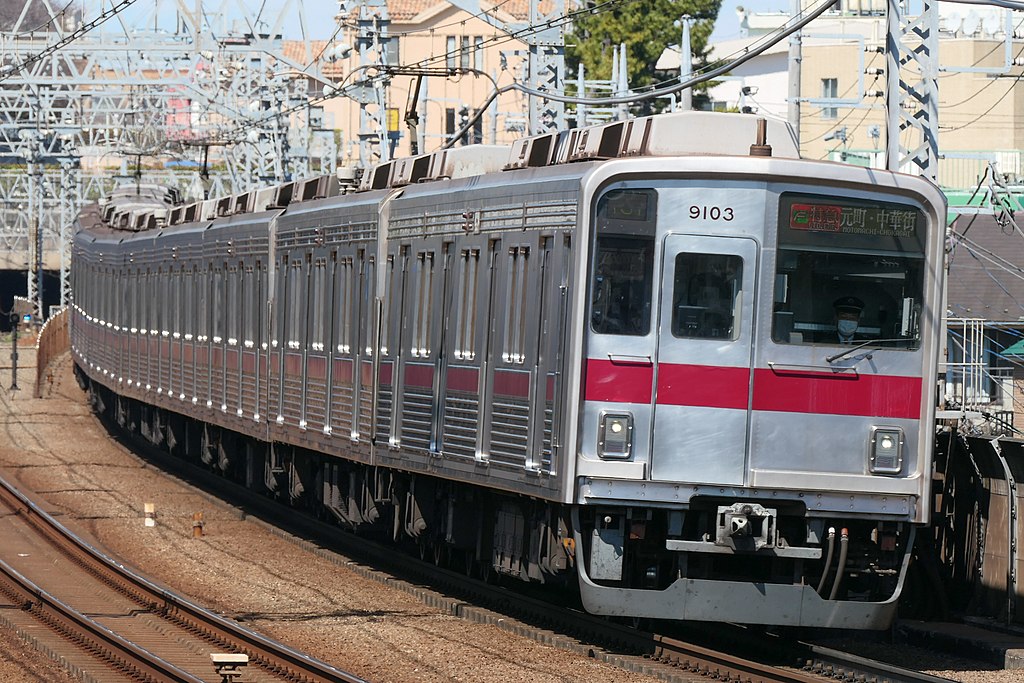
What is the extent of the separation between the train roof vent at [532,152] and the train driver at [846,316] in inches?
98.7

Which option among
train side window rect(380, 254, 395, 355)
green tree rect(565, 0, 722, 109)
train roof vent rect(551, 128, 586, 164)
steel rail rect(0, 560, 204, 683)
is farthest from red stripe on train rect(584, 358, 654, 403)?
green tree rect(565, 0, 722, 109)

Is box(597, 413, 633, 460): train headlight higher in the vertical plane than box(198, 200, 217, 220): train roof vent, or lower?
lower

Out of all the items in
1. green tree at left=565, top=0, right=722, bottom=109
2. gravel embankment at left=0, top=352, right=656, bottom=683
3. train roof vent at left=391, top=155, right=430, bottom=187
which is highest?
green tree at left=565, top=0, right=722, bottom=109

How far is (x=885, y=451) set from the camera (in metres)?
10.9

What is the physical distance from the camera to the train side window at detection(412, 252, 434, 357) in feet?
44.8

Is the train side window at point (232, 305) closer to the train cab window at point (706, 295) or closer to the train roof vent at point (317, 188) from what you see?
the train roof vent at point (317, 188)

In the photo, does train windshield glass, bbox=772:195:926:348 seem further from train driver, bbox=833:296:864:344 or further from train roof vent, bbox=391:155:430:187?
train roof vent, bbox=391:155:430:187

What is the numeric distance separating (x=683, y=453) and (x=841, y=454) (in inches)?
35.9

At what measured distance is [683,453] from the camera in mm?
10727

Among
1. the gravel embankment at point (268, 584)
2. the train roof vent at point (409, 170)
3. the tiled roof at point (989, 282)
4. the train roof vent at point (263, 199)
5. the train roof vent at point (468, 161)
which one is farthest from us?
the tiled roof at point (989, 282)

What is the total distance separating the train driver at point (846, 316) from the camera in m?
10.9

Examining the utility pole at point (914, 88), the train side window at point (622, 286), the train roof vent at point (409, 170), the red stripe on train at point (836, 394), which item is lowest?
the red stripe on train at point (836, 394)

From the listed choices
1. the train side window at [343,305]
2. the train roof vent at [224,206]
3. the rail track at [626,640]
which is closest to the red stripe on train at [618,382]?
the rail track at [626,640]

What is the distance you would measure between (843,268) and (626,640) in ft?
8.85
